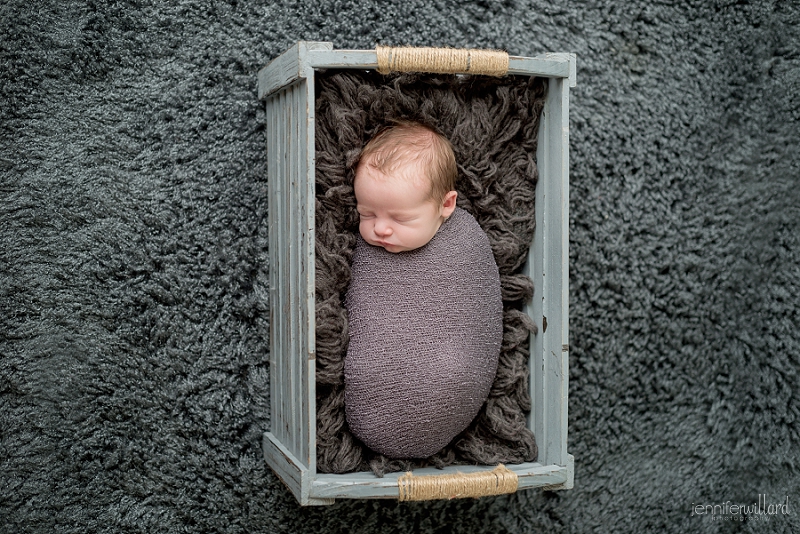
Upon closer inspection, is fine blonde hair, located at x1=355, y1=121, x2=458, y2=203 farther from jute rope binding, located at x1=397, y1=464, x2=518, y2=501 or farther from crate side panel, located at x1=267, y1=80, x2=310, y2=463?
jute rope binding, located at x1=397, y1=464, x2=518, y2=501

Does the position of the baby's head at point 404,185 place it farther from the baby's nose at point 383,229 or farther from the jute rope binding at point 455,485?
the jute rope binding at point 455,485

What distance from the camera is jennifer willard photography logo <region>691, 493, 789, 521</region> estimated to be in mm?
1283

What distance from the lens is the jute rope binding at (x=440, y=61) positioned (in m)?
0.94

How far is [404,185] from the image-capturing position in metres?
0.96

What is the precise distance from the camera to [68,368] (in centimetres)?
111

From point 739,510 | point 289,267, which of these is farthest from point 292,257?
point 739,510

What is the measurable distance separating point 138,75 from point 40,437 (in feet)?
1.77

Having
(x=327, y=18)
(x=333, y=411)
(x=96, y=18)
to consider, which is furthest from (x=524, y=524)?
(x=96, y=18)

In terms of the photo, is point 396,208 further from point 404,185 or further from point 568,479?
point 568,479

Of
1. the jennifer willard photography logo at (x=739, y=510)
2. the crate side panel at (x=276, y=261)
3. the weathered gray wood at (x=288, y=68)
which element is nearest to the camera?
the weathered gray wood at (x=288, y=68)

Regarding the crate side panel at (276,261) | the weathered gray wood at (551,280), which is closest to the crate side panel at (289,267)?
the crate side panel at (276,261)

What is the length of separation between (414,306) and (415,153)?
0.20 meters

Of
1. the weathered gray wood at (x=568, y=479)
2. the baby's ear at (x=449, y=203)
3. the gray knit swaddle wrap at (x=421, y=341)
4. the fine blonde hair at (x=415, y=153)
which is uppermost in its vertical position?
the fine blonde hair at (x=415, y=153)

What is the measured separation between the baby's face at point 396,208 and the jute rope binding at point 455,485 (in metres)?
0.30
